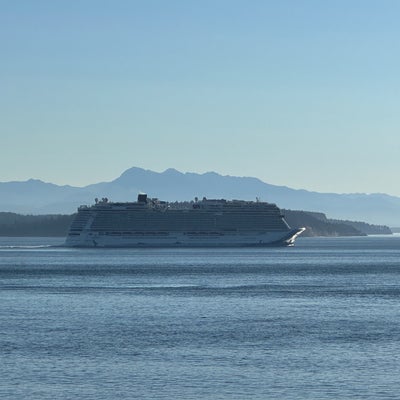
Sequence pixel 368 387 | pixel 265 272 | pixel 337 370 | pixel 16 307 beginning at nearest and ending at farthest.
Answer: pixel 368 387
pixel 337 370
pixel 16 307
pixel 265 272

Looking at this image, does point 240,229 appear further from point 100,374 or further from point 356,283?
point 100,374

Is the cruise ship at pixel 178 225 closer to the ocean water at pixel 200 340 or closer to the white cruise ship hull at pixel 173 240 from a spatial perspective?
the white cruise ship hull at pixel 173 240

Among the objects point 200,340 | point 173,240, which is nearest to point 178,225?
point 173,240

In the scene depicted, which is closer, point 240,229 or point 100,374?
point 100,374

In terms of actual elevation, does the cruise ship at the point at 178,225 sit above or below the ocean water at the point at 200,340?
above

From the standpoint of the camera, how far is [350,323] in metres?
58.7

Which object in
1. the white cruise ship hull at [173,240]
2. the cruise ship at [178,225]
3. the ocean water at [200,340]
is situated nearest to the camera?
the ocean water at [200,340]

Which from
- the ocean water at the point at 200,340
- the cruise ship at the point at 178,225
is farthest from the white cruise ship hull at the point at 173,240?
the ocean water at the point at 200,340

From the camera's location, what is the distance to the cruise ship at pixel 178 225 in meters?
189

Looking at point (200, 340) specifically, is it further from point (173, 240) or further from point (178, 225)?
point (173, 240)

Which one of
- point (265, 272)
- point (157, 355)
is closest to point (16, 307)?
point (157, 355)

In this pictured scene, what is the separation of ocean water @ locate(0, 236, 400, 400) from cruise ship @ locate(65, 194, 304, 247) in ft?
307

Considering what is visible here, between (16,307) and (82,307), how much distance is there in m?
3.46

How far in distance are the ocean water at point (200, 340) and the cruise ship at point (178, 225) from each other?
93.6 m
